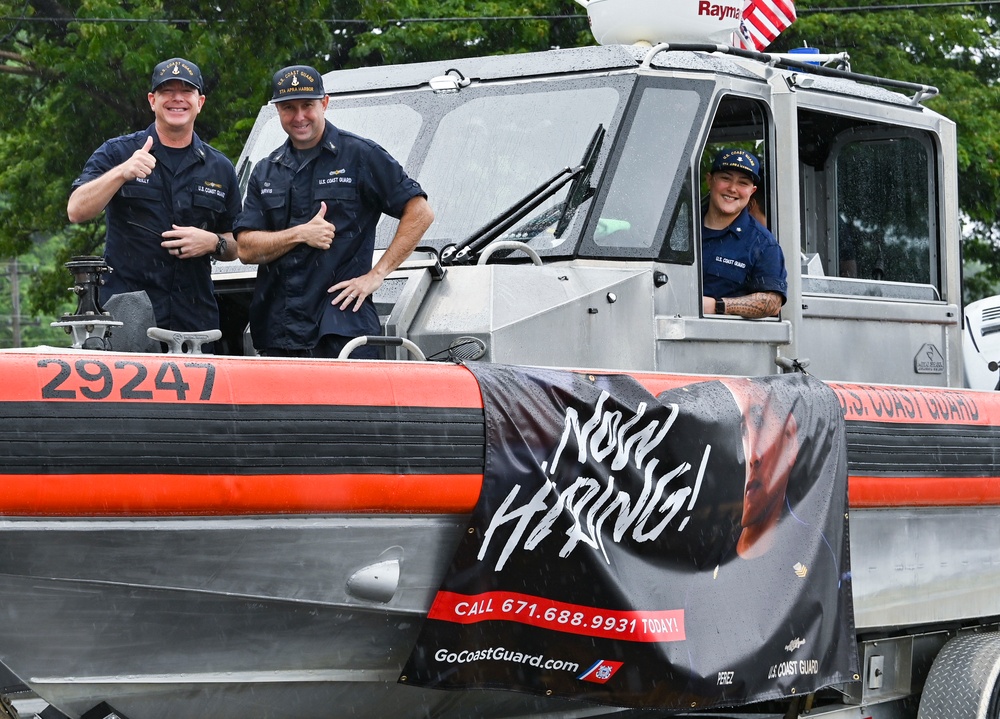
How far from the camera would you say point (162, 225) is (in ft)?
16.2

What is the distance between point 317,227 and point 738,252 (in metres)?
1.67

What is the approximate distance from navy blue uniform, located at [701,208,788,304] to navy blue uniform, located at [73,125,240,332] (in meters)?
1.86

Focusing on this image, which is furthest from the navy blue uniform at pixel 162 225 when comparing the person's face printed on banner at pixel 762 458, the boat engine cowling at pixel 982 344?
the boat engine cowling at pixel 982 344

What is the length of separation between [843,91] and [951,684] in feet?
7.81

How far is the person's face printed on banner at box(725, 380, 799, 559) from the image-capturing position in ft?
16.0

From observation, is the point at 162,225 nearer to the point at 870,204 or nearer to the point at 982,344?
the point at 870,204

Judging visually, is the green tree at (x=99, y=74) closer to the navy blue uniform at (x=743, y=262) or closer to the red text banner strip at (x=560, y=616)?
the navy blue uniform at (x=743, y=262)

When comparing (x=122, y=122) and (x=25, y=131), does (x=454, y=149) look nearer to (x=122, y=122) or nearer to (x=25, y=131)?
(x=122, y=122)

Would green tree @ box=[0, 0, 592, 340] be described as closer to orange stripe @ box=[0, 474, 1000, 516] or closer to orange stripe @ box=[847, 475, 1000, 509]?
orange stripe @ box=[847, 475, 1000, 509]

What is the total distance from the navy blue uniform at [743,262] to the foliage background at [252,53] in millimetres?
8595

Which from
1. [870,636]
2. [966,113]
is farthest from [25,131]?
[870,636]

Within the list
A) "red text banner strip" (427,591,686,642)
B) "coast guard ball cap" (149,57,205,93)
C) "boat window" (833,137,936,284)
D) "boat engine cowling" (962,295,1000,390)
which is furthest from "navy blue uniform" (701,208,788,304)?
"boat engine cowling" (962,295,1000,390)

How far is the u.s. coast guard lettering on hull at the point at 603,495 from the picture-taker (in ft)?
14.0

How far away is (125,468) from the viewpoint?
12.0ft
